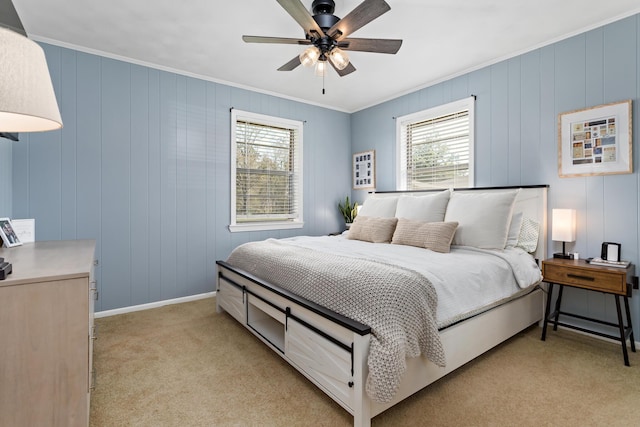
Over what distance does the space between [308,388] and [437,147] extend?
3114 mm

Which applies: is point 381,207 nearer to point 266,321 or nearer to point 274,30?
point 266,321

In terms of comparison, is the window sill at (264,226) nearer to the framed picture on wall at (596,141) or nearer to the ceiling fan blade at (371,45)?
the ceiling fan blade at (371,45)

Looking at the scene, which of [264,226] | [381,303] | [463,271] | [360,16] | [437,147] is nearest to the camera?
[381,303]

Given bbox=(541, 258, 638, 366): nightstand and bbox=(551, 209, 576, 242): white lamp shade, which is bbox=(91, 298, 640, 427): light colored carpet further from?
bbox=(551, 209, 576, 242): white lamp shade

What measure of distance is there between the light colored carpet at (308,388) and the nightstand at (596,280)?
172 millimetres

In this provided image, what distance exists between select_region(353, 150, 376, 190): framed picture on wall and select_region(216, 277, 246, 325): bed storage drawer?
2.62m

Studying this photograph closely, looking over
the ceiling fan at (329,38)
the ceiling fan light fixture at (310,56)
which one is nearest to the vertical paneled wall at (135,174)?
the ceiling fan at (329,38)

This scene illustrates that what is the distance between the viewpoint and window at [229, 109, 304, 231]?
13.5 ft

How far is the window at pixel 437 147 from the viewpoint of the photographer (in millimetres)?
3668

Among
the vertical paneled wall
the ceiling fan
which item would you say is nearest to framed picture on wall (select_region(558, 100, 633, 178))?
the ceiling fan

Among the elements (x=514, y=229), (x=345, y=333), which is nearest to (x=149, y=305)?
(x=345, y=333)

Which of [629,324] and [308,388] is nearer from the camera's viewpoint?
[308,388]

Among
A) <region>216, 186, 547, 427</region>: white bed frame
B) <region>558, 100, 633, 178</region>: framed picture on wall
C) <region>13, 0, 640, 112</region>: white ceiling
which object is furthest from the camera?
<region>558, 100, 633, 178</region>: framed picture on wall

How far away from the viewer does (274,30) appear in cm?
276
